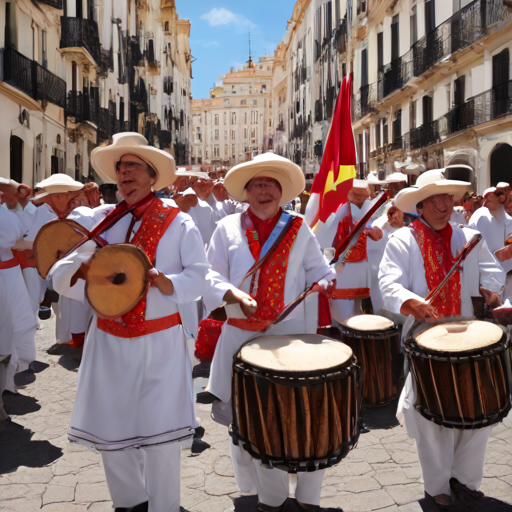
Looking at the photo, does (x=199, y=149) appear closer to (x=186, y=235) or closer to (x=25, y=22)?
(x=25, y=22)

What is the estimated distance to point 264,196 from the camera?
12.2ft

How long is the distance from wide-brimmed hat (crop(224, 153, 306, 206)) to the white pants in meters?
1.66

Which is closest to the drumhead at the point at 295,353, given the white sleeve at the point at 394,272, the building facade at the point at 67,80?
the white sleeve at the point at 394,272

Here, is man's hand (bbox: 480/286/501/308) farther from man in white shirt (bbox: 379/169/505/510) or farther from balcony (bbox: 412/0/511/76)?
balcony (bbox: 412/0/511/76)

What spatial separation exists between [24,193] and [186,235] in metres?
5.40

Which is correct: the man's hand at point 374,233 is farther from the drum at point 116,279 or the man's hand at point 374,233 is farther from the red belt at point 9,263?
the drum at point 116,279

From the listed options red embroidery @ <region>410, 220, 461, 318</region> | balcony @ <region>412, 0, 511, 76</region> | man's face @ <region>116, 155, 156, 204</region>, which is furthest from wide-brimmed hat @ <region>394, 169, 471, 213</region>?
balcony @ <region>412, 0, 511, 76</region>

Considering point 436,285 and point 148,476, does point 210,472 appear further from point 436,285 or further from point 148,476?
point 436,285

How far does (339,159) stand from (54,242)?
307cm

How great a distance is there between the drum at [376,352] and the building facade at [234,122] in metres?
99.1

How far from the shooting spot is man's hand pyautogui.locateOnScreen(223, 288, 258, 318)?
3.23 meters

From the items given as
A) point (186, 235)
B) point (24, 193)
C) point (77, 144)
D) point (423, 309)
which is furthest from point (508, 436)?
point (77, 144)

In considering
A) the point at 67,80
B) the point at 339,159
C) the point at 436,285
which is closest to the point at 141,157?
the point at 436,285

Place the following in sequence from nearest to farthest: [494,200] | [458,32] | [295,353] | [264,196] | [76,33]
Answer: [295,353]
[264,196]
[494,200]
[458,32]
[76,33]
